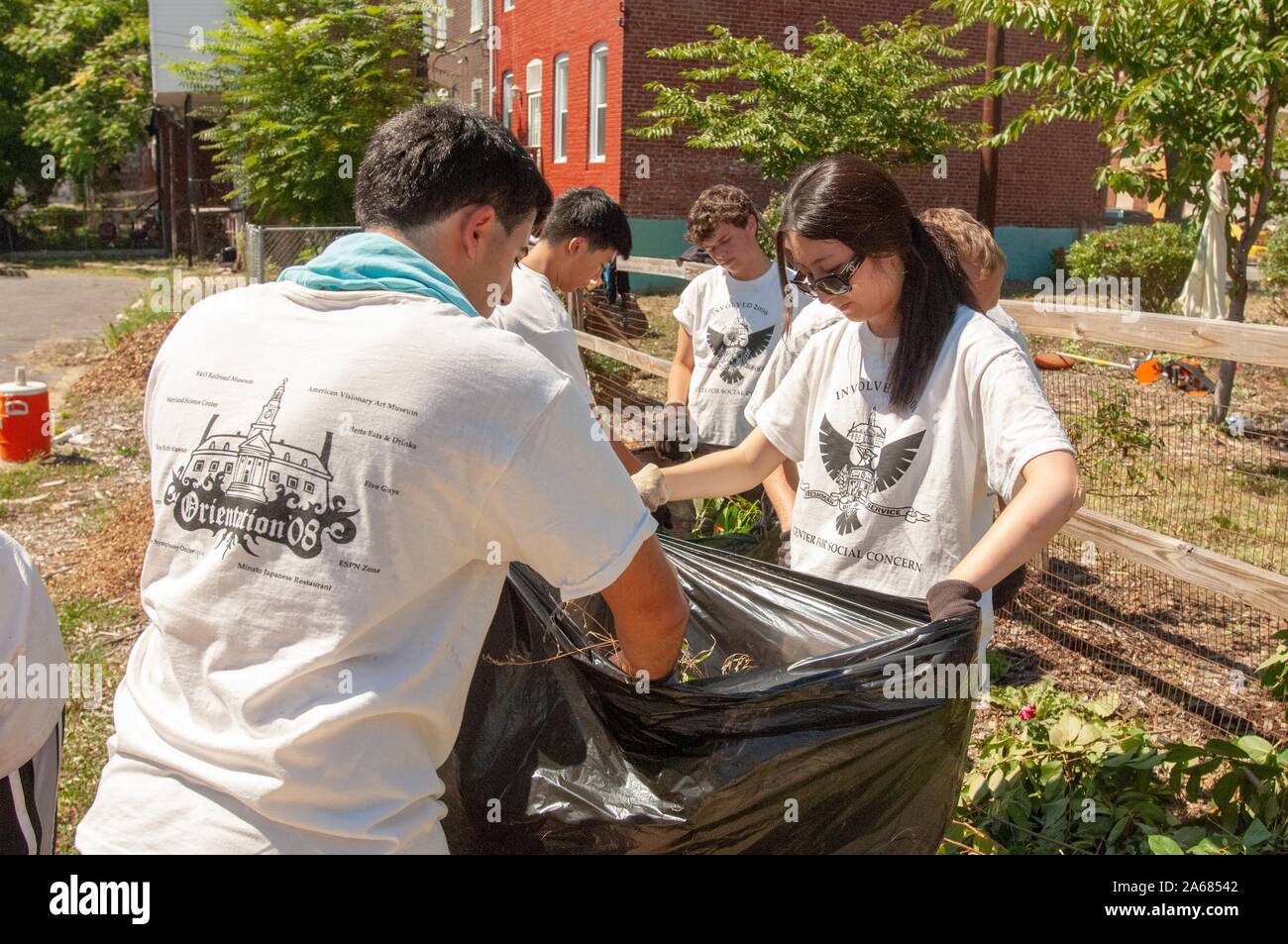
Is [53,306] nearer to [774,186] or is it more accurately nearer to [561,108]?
[561,108]

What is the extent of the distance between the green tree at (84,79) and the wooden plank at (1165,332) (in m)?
31.0

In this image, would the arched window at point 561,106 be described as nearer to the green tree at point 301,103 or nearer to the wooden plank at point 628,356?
Answer: the green tree at point 301,103

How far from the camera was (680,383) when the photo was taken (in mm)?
5273

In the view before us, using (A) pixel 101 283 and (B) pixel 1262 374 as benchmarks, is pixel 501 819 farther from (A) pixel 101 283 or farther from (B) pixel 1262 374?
(A) pixel 101 283

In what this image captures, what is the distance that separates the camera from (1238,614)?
521 cm

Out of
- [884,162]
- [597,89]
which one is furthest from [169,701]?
[597,89]

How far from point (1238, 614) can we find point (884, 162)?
10263 millimetres

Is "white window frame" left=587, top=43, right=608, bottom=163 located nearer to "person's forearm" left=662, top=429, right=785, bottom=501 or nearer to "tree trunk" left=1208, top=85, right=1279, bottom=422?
"tree trunk" left=1208, top=85, right=1279, bottom=422

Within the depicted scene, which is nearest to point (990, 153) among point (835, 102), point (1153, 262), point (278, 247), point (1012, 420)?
point (835, 102)

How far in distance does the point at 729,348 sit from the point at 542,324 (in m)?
1.53

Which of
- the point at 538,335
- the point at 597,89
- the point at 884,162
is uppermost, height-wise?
the point at 597,89

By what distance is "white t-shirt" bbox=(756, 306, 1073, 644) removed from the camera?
7.34 ft

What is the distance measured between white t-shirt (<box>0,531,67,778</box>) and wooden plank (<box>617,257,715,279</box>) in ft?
17.1

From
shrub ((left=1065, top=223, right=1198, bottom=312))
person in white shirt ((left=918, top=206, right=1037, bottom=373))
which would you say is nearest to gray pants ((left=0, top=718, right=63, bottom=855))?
person in white shirt ((left=918, top=206, right=1037, bottom=373))
